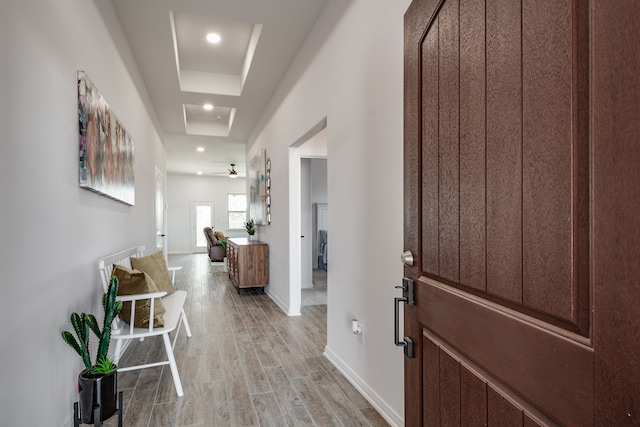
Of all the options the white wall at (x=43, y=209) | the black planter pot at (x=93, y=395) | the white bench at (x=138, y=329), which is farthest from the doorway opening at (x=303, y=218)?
the black planter pot at (x=93, y=395)

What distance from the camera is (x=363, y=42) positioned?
2297 millimetres

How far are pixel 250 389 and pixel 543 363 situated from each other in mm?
2140

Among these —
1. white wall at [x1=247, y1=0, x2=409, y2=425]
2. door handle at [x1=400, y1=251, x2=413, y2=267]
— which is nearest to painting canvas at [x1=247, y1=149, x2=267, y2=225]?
white wall at [x1=247, y1=0, x2=409, y2=425]

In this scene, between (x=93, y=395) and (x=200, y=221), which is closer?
(x=93, y=395)

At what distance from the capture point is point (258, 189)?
5.89 m

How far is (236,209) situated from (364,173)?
470 inches

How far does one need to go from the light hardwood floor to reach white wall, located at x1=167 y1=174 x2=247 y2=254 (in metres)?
9.29

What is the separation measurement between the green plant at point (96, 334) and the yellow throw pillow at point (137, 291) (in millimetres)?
432

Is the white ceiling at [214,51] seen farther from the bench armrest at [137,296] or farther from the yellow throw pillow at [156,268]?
the bench armrest at [137,296]

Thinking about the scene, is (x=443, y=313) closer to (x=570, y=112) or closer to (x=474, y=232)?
(x=474, y=232)

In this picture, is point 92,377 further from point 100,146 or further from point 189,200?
point 189,200

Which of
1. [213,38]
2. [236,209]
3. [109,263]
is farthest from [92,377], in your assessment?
[236,209]

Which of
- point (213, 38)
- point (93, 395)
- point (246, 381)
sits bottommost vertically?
point (246, 381)

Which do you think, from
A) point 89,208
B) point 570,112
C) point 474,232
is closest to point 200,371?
point 89,208
